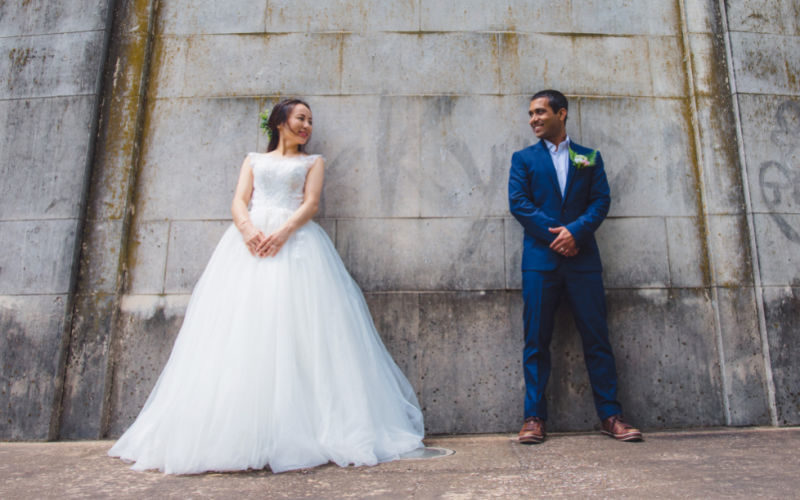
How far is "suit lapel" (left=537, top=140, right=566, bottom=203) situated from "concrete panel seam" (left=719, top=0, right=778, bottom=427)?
1.78m

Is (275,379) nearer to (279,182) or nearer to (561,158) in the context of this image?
(279,182)

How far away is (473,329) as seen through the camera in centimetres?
424

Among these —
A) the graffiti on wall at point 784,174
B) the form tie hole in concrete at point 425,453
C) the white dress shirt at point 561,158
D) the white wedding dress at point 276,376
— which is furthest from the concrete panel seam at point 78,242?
the graffiti on wall at point 784,174

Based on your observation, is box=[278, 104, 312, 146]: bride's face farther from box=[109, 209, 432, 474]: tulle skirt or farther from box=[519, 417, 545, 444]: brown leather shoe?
box=[519, 417, 545, 444]: brown leather shoe

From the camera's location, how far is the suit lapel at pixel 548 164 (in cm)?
397

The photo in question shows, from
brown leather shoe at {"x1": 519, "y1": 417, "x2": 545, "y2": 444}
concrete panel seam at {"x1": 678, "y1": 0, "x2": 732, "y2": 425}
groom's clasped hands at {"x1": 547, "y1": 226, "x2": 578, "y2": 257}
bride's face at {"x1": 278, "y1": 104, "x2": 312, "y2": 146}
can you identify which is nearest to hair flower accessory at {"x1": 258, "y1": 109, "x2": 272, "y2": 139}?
bride's face at {"x1": 278, "y1": 104, "x2": 312, "y2": 146}

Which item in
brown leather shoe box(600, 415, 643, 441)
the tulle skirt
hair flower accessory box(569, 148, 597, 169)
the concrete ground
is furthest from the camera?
hair flower accessory box(569, 148, 597, 169)

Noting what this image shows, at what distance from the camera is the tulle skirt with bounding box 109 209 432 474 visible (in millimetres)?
3053

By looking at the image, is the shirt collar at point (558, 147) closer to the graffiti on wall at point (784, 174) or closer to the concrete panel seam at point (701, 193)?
the concrete panel seam at point (701, 193)

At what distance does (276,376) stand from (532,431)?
1.86 meters

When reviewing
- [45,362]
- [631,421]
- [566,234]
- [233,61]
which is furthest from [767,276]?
[45,362]

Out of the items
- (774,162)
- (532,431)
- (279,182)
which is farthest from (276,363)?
(774,162)

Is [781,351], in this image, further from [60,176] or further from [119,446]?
[60,176]

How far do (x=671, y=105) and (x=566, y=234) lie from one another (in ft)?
6.32
